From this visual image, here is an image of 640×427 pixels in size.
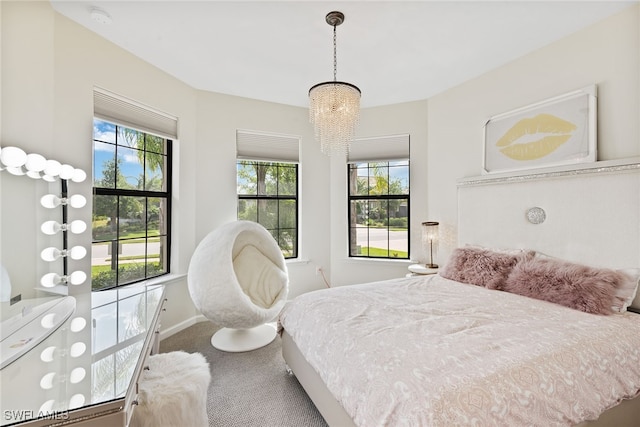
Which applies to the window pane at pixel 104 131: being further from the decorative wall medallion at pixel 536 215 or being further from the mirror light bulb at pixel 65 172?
the decorative wall medallion at pixel 536 215

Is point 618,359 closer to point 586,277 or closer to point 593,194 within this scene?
point 586,277

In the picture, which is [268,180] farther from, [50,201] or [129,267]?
[50,201]

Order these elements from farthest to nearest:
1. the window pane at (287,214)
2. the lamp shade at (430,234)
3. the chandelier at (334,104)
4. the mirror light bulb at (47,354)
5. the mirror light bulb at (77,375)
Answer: the window pane at (287,214) < the lamp shade at (430,234) < the chandelier at (334,104) < the mirror light bulb at (47,354) < the mirror light bulb at (77,375)

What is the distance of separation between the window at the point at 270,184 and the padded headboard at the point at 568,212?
7.14 ft

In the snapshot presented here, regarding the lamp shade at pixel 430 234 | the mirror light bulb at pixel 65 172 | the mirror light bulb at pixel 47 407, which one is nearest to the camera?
the mirror light bulb at pixel 47 407

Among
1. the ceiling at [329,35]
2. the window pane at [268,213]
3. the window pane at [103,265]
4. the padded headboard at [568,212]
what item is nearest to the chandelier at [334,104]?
the ceiling at [329,35]

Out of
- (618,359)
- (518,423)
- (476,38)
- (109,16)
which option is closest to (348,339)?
(518,423)

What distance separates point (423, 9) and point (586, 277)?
2.12m

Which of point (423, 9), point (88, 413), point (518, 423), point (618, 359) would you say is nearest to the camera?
point (88, 413)

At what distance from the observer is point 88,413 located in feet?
2.50

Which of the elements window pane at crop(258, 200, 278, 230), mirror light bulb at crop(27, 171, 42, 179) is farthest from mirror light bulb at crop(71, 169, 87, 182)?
window pane at crop(258, 200, 278, 230)

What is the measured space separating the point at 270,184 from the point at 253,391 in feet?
8.00

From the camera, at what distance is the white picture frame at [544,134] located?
2168mm

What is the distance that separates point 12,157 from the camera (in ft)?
4.75
